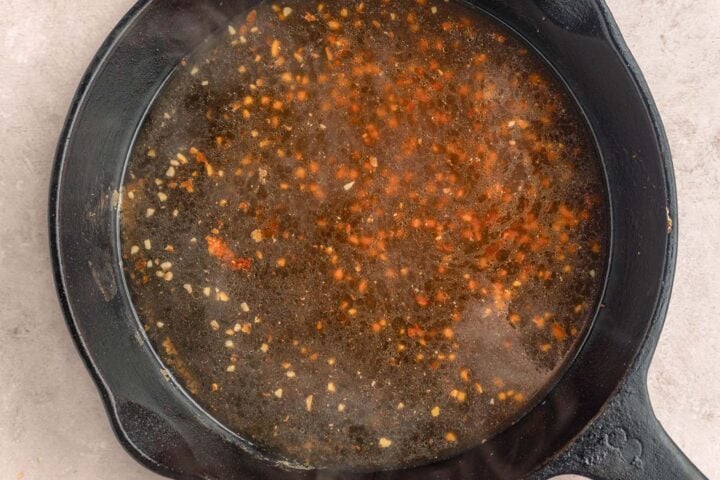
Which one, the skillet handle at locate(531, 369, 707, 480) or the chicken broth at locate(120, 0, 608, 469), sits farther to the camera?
the chicken broth at locate(120, 0, 608, 469)

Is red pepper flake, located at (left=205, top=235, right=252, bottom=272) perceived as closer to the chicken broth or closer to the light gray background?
the chicken broth

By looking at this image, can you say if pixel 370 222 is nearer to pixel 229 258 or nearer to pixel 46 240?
pixel 229 258

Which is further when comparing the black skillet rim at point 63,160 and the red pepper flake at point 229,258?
the red pepper flake at point 229,258

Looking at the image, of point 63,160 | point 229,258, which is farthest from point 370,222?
point 63,160

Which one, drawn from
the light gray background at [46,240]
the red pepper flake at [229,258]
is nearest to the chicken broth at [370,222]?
the red pepper flake at [229,258]

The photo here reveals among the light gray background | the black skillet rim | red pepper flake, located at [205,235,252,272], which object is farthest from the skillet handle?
red pepper flake, located at [205,235,252,272]

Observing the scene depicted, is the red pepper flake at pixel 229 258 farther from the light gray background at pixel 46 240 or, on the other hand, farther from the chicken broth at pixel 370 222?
the light gray background at pixel 46 240

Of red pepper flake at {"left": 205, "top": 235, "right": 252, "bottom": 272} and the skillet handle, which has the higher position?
the skillet handle
